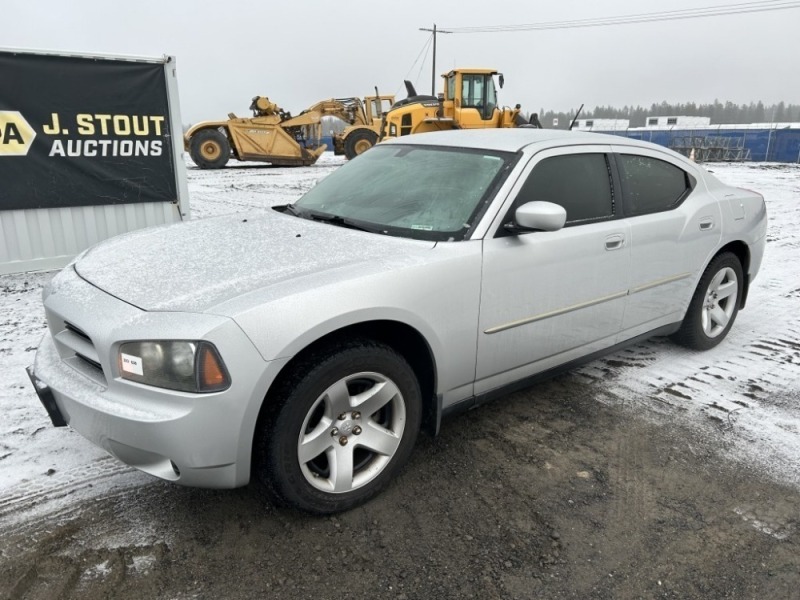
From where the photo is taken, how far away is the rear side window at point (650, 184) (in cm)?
359

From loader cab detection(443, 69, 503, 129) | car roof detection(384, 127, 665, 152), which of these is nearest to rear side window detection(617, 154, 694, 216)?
car roof detection(384, 127, 665, 152)

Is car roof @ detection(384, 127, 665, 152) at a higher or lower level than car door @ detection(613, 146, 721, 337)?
higher

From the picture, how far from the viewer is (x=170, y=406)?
6.72ft

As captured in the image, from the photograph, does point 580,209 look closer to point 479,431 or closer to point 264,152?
point 479,431

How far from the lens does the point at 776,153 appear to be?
108 ft

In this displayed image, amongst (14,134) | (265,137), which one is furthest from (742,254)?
(265,137)

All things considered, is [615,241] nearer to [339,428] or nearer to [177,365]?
[339,428]

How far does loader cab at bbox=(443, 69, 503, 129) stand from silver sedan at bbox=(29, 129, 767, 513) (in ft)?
51.0

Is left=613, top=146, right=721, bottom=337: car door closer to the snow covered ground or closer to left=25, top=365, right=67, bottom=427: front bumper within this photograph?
the snow covered ground

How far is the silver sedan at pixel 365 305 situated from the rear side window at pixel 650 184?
0.01 meters

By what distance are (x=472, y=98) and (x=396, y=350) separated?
58.2 ft

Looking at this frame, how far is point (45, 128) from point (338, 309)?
534 centimetres

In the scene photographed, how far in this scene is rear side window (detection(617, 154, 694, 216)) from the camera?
3590 mm

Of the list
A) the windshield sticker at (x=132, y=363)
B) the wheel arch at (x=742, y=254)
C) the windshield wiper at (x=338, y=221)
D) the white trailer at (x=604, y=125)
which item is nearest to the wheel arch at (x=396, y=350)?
the windshield sticker at (x=132, y=363)
